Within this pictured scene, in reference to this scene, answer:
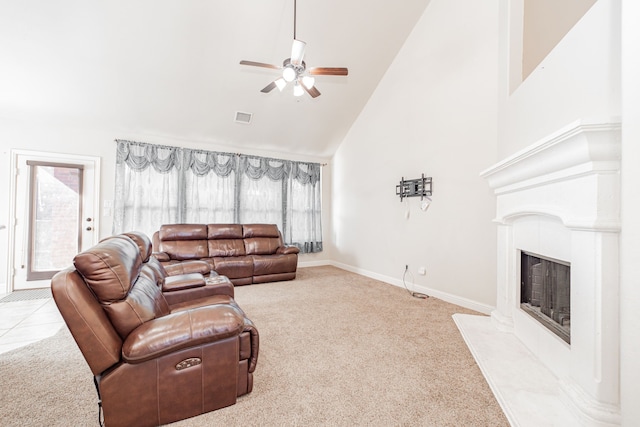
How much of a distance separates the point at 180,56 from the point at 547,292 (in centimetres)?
480

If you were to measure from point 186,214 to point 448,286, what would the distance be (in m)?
4.59

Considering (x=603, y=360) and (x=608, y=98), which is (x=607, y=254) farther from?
(x=608, y=98)

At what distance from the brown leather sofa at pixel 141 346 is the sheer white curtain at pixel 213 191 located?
11.8ft

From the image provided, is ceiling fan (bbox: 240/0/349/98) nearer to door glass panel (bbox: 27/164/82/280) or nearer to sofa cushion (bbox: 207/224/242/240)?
sofa cushion (bbox: 207/224/242/240)

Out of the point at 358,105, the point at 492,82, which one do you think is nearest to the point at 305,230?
the point at 358,105

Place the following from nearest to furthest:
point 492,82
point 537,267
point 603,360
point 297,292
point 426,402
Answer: point 603,360, point 426,402, point 537,267, point 492,82, point 297,292

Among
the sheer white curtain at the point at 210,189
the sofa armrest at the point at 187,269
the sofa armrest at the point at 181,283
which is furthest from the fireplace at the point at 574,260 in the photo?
the sheer white curtain at the point at 210,189

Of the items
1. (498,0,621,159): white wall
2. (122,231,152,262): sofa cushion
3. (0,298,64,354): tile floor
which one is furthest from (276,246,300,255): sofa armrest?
(498,0,621,159): white wall

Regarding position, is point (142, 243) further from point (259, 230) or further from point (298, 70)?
point (259, 230)

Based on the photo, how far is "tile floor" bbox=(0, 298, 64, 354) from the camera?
2359 millimetres

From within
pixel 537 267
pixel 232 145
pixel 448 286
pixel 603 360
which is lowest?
pixel 448 286

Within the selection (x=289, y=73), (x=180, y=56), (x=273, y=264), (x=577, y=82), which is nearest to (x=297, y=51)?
(x=289, y=73)

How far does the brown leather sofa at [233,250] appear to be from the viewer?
4.32 metres

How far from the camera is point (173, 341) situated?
132cm
